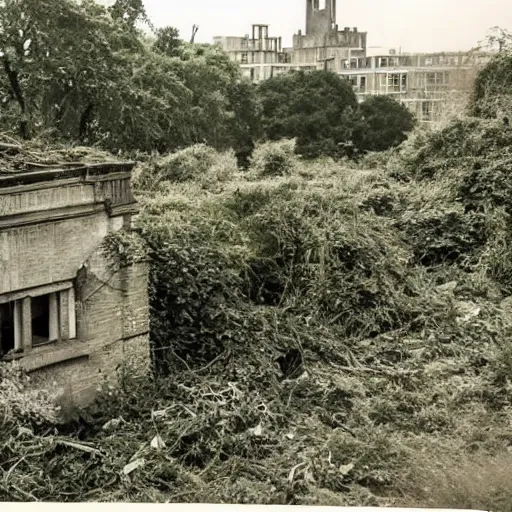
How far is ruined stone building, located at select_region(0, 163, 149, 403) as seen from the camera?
142 inches

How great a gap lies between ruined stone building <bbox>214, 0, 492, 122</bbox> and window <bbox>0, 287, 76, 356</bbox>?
4.17 ft

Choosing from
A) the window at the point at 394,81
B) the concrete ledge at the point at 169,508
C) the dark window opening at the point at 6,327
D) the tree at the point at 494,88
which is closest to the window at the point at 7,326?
the dark window opening at the point at 6,327

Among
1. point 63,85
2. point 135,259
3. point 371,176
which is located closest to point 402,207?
point 371,176

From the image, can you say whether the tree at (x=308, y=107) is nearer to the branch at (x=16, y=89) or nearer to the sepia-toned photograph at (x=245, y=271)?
the sepia-toned photograph at (x=245, y=271)

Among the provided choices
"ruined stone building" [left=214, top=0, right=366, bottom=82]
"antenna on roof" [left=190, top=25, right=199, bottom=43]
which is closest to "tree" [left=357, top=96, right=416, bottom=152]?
"ruined stone building" [left=214, top=0, right=366, bottom=82]

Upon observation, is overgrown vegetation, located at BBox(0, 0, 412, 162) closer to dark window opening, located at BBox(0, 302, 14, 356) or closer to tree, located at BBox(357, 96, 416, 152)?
tree, located at BBox(357, 96, 416, 152)

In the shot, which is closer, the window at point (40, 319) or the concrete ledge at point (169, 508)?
the concrete ledge at point (169, 508)

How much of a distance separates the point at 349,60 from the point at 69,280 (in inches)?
60.7

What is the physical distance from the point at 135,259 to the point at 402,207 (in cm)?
143

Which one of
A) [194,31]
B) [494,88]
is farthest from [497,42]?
[194,31]

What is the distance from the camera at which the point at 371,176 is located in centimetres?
432

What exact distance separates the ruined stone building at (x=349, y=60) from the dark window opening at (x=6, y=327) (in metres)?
1.42

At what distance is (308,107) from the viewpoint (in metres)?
4.02

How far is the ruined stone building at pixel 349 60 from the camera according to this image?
399 cm
